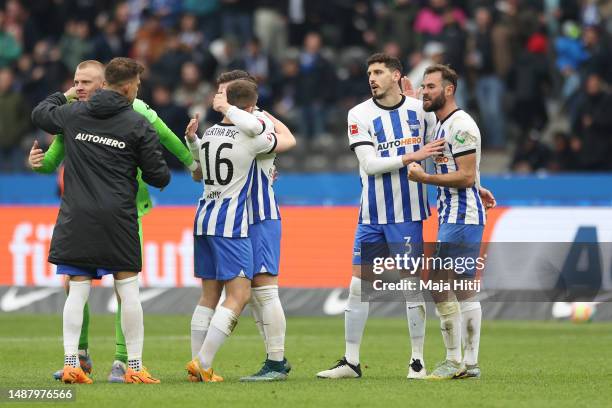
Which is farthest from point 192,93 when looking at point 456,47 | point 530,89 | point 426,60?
point 530,89

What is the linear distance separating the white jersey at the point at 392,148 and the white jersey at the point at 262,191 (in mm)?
781

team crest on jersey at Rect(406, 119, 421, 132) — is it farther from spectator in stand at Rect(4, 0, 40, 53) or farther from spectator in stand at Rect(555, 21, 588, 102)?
spectator in stand at Rect(4, 0, 40, 53)

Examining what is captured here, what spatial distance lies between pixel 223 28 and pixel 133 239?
53.1ft

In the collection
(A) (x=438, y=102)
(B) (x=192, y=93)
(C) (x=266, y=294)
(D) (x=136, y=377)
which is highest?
(B) (x=192, y=93)

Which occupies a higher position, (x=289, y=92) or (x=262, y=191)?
(x=289, y=92)

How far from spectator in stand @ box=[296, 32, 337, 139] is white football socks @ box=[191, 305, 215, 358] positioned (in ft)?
44.1

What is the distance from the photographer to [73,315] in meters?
10.5

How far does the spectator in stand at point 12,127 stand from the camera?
997 inches

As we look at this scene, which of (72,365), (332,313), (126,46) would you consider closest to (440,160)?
(72,365)

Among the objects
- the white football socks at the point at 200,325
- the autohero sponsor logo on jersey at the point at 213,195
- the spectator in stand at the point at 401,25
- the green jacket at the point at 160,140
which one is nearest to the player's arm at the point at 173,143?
the green jacket at the point at 160,140

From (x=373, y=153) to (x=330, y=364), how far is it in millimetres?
2319

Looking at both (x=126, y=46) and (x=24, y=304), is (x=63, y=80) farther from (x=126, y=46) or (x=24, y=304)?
(x=24, y=304)

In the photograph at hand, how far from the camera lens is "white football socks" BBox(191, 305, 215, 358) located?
1116 centimetres

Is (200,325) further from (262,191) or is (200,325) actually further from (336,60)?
(336,60)
